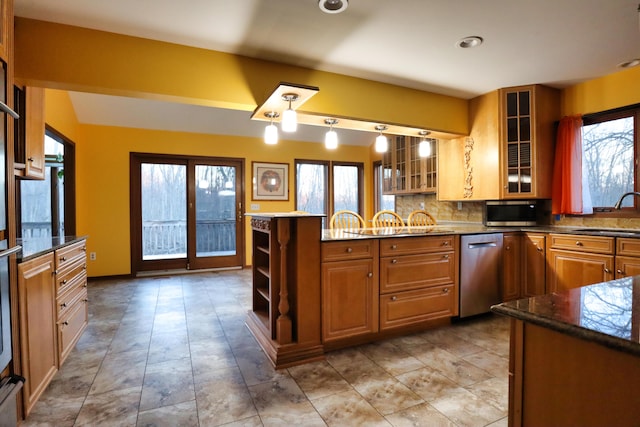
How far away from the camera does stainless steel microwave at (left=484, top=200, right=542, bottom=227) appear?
383cm

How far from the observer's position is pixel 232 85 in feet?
8.89

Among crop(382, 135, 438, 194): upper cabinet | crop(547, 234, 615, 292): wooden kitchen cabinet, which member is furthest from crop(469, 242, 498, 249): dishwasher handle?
crop(382, 135, 438, 194): upper cabinet

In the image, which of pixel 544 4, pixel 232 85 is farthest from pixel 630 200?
pixel 232 85

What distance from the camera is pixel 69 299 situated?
7.91 feet

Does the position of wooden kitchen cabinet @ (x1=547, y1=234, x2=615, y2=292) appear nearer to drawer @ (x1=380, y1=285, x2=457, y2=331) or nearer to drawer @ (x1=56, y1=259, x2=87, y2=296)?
drawer @ (x1=380, y1=285, x2=457, y2=331)

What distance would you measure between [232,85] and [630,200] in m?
3.92

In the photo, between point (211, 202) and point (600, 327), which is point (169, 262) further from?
point (600, 327)

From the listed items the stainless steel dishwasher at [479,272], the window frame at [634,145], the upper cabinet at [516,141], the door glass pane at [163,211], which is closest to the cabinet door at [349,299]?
the stainless steel dishwasher at [479,272]

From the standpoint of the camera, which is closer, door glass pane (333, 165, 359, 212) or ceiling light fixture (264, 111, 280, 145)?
ceiling light fixture (264, 111, 280, 145)

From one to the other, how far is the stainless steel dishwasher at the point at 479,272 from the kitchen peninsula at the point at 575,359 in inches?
83.9

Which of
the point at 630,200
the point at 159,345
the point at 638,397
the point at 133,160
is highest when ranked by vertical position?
the point at 133,160

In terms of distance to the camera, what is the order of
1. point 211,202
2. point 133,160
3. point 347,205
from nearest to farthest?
point 133,160 < point 211,202 < point 347,205

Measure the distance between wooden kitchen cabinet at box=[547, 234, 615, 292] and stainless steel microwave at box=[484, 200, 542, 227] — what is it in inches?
23.7

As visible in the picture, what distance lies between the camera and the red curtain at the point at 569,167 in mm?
3453
